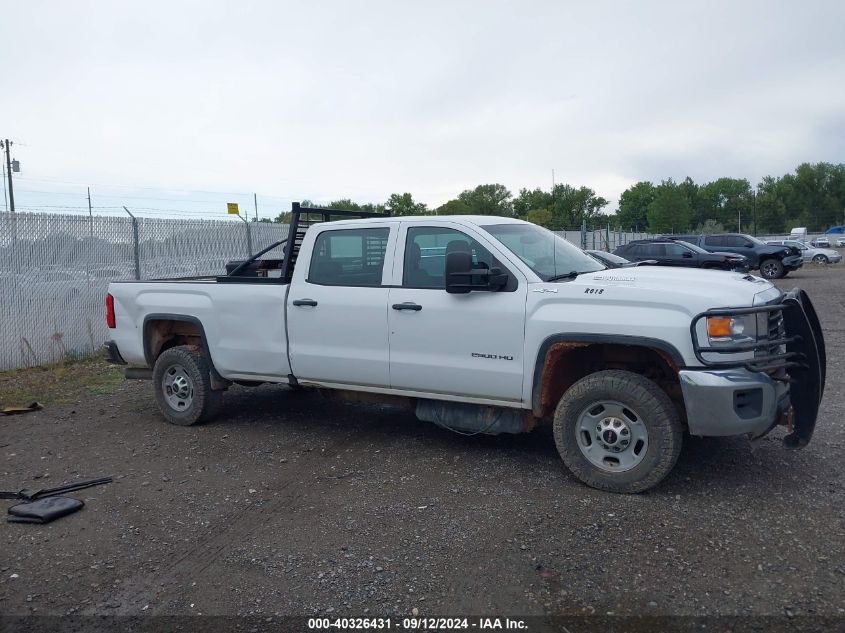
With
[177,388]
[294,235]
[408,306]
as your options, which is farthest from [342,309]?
[177,388]

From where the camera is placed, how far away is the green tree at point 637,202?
81812 mm

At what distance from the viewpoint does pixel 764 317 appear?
4996 mm

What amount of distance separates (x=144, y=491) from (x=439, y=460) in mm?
2199

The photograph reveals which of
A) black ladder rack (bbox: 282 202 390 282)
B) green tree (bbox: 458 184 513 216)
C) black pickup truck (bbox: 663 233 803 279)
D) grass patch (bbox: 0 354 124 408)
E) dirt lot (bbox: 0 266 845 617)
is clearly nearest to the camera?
dirt lot (bbox: 0 266 845 617)

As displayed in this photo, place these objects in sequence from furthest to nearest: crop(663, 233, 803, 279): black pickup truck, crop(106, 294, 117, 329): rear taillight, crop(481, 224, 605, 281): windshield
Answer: crop(663, 233, 803, 279): black pickup truck, crop(106, 294, 117, 329): rear taillight, crop(481, 224, 605, 281): windshield

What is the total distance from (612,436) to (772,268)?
25.3m

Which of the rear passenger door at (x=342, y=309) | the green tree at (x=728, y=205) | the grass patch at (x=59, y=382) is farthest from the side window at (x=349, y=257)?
the green tree at (x=728, y=205)

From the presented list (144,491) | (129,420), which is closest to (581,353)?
(144,491)

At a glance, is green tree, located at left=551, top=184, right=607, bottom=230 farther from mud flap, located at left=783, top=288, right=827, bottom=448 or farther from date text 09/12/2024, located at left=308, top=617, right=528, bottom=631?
date text 09/12/2024, located at left=308, top=617, right=528, bottom=631

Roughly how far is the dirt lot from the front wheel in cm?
16

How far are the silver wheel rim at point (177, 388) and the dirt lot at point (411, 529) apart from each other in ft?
1.26

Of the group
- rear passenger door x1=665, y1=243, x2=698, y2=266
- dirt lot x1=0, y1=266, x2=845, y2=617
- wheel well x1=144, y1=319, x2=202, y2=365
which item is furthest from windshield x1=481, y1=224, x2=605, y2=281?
rear passenger door x1=665, y1=243, x2=698, y2=266

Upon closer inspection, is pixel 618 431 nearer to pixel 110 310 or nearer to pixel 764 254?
pixel 110 310

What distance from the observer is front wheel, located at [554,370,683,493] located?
16.3ft
